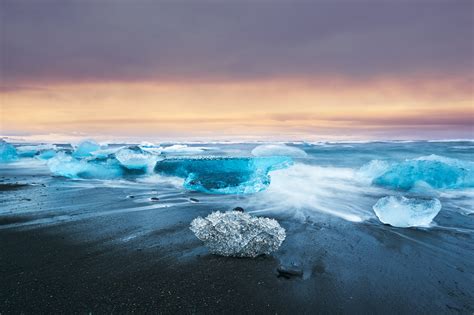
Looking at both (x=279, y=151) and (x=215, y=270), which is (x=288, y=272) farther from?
(x=279, y=151)

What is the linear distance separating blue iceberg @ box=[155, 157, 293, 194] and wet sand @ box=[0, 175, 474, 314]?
2.41m

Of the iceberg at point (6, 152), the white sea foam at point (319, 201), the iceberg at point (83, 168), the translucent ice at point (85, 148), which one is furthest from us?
the translucent ice at point (85, 148)

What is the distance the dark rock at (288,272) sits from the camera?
239 cm

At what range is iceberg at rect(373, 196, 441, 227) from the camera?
3.86 metres

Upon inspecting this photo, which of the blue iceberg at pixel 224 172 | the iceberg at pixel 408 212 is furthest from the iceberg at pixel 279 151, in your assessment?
the iceberg at pixel 408 212

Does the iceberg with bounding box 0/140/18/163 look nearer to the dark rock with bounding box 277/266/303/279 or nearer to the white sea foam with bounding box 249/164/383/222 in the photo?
the white sea foam with bounding box 249/164/383/222

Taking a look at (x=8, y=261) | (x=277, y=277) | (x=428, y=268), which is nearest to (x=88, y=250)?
(x=8, y=261)

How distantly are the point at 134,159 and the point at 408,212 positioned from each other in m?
8.56

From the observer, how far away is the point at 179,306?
1937mm

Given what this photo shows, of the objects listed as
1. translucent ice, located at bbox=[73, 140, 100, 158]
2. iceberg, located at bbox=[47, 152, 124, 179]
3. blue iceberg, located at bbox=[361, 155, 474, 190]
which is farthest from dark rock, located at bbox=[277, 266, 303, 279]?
translucent ice, located at bbox=[73, 140, 100, 158]

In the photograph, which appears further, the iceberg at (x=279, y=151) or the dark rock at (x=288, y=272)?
the iceberg at (x=279, y=151)

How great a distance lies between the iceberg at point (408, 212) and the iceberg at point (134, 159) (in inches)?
319

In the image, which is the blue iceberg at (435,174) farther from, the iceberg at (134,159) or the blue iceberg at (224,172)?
the iceberg at (134,159)

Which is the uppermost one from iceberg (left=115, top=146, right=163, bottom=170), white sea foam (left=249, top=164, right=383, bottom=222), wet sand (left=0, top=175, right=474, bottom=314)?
iceberg (left=115, top=146, right=163, bottom=170)
